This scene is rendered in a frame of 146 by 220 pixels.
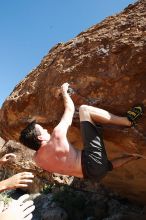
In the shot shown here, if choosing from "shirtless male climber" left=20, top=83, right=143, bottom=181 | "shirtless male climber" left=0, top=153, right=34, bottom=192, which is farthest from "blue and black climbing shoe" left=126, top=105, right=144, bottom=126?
"shirtless male climber" left=0, top=153, right=34, bottom=192

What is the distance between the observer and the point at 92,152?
568 centimetres

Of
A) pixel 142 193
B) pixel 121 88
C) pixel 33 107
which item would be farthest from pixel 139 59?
pixel 142 193

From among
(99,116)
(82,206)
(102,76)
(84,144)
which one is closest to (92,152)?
(84,144)

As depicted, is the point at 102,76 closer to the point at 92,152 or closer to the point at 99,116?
the point at 99,116

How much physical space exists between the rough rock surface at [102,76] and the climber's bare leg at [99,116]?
0.32m

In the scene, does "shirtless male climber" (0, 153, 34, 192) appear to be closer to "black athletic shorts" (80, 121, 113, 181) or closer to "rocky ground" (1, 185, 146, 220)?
"black athletic shorts" (80, 121, 113, 181)

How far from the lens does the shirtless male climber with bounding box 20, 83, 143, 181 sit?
224 inches

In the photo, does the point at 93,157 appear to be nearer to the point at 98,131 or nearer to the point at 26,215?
the point at 98,131

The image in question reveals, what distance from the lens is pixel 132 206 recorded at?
1310cm

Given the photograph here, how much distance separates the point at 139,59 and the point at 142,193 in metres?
6.66

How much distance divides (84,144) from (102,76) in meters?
1.37

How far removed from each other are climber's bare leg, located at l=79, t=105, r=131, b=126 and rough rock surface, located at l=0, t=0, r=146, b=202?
323 mm

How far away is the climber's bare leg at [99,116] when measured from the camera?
5758 millimetres

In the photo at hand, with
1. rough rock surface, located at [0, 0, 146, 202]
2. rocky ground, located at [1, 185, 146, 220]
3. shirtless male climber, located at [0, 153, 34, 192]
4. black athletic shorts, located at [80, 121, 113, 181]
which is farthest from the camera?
rocky ground, located at [1, 185, 146, 220]
